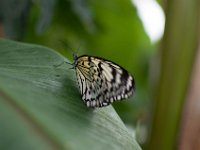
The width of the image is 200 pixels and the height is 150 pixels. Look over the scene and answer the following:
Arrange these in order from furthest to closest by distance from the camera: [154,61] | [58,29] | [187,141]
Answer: [58,29], [154,61], [187,141]

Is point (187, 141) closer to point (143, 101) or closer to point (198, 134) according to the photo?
point (198, 134)

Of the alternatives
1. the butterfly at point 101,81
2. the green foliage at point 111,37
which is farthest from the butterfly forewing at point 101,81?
the green foliage at point 111,37

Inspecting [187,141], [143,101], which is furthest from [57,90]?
[143,101]

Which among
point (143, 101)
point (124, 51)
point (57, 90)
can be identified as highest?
point (57, 90)

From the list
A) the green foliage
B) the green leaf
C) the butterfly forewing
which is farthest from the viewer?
the green foliage

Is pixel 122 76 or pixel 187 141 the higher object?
pixel 122 76

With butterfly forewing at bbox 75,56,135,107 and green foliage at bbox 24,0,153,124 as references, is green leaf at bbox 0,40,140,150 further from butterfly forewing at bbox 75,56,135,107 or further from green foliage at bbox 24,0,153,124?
green foliage at bbox 24,0,153,124

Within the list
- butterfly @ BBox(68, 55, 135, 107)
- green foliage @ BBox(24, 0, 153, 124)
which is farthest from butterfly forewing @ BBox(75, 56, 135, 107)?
green foliage @ BBox(24, 0, 153, 124)
